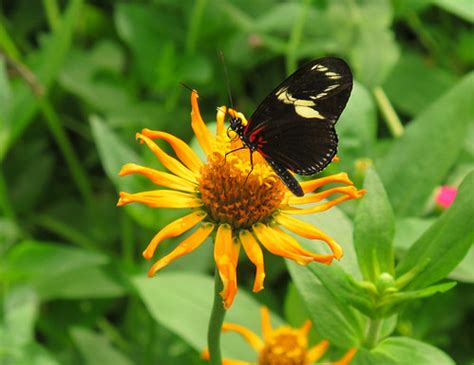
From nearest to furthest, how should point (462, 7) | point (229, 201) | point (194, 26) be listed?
point (229, 201) → point (462, 7) → point (194, 26)

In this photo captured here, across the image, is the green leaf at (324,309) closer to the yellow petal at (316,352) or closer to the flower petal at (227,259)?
the flower petal at (227,259)

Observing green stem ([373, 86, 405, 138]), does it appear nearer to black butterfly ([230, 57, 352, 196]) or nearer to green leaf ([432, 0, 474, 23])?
green leaf ([432, 0, 474, 23])

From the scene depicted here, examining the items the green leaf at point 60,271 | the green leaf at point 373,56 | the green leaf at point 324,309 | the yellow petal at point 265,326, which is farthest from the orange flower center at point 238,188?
the green leaf at point 373,56

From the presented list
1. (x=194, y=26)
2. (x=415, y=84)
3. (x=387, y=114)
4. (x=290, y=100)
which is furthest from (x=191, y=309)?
(x=415, y=84)

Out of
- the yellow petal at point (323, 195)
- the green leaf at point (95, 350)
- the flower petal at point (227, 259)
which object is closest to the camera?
the flower petal at point (227, 259)

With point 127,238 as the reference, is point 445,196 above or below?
above

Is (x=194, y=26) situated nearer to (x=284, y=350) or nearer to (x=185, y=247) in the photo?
(x=284, y=350)
